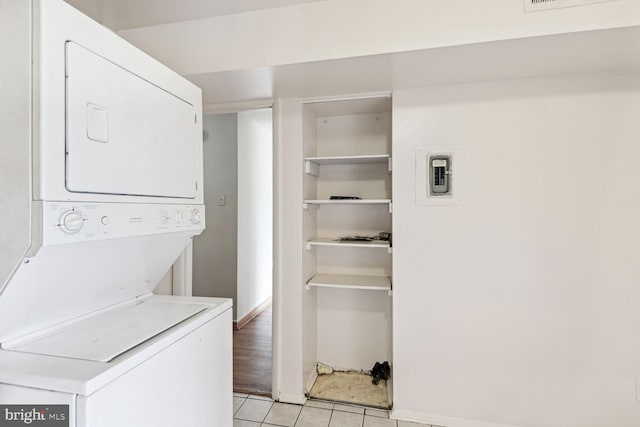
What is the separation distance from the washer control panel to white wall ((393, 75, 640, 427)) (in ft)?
4.39

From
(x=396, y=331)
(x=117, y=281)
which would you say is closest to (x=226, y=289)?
(x=396, y=331)

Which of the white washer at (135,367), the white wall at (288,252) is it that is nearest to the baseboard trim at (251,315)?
the white wall at (288,252)

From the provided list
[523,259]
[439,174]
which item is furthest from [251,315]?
[523,259]

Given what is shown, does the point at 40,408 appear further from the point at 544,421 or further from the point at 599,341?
the point at 599,341

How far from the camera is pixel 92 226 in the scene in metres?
0.89

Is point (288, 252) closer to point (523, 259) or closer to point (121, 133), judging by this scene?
point (121, 133)

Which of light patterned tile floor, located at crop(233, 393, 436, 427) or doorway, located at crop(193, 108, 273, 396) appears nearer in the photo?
light patterned tile floor, located at crop(233, 393, 436, 427)

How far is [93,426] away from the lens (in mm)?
746

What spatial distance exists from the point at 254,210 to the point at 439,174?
8.16ft

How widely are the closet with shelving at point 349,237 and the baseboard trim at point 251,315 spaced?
1252 mm

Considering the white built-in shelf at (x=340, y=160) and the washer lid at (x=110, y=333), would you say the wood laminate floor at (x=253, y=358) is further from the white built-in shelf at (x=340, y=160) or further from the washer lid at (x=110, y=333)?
the white built-in shelf at (x=340, y=160)

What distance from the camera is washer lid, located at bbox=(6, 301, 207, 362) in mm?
883

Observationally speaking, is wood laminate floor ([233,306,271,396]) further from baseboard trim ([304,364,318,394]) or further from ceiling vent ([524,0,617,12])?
ceiling vent ([524,0,617,12])

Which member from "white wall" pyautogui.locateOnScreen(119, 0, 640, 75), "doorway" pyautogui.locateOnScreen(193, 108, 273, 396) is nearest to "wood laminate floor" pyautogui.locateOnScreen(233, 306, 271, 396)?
"doorway" pyautogui.locateOnScreen(193, 108, 273, 396)
